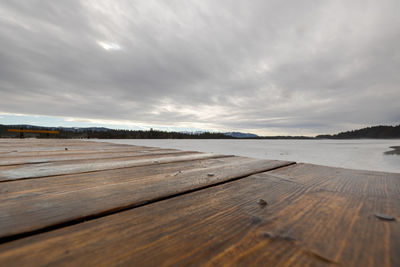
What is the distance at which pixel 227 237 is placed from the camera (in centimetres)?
39

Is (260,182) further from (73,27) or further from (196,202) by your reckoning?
(73,27)

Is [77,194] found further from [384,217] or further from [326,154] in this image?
[326,154]

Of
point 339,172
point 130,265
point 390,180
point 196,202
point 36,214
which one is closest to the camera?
point 130,265

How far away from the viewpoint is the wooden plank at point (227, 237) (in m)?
0.33

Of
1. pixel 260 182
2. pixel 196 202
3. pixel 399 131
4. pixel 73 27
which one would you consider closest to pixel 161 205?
pixel 196 202

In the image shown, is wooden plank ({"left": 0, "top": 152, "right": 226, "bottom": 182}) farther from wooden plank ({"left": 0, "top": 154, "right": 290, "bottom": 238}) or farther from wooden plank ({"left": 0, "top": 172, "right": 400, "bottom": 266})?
wooden plank ({"left": 0, "top": 172, "right": 400, "bottom": 266})

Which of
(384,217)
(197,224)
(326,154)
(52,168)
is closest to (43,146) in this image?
(52,168)

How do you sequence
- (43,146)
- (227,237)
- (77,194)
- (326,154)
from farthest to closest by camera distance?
(326,154)
(43,146)
(77,194)
(227,237)

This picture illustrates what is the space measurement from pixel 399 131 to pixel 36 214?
57.4 meters

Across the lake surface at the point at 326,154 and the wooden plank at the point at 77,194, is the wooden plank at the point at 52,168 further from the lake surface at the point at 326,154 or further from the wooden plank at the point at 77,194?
the lake surface at the point at 326,154

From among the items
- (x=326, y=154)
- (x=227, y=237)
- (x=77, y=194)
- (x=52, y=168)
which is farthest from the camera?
(x=326, y=154)

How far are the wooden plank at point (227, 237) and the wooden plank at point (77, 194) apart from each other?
0.06 m

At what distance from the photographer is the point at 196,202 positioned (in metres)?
0.60

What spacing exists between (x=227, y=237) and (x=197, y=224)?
89mm
